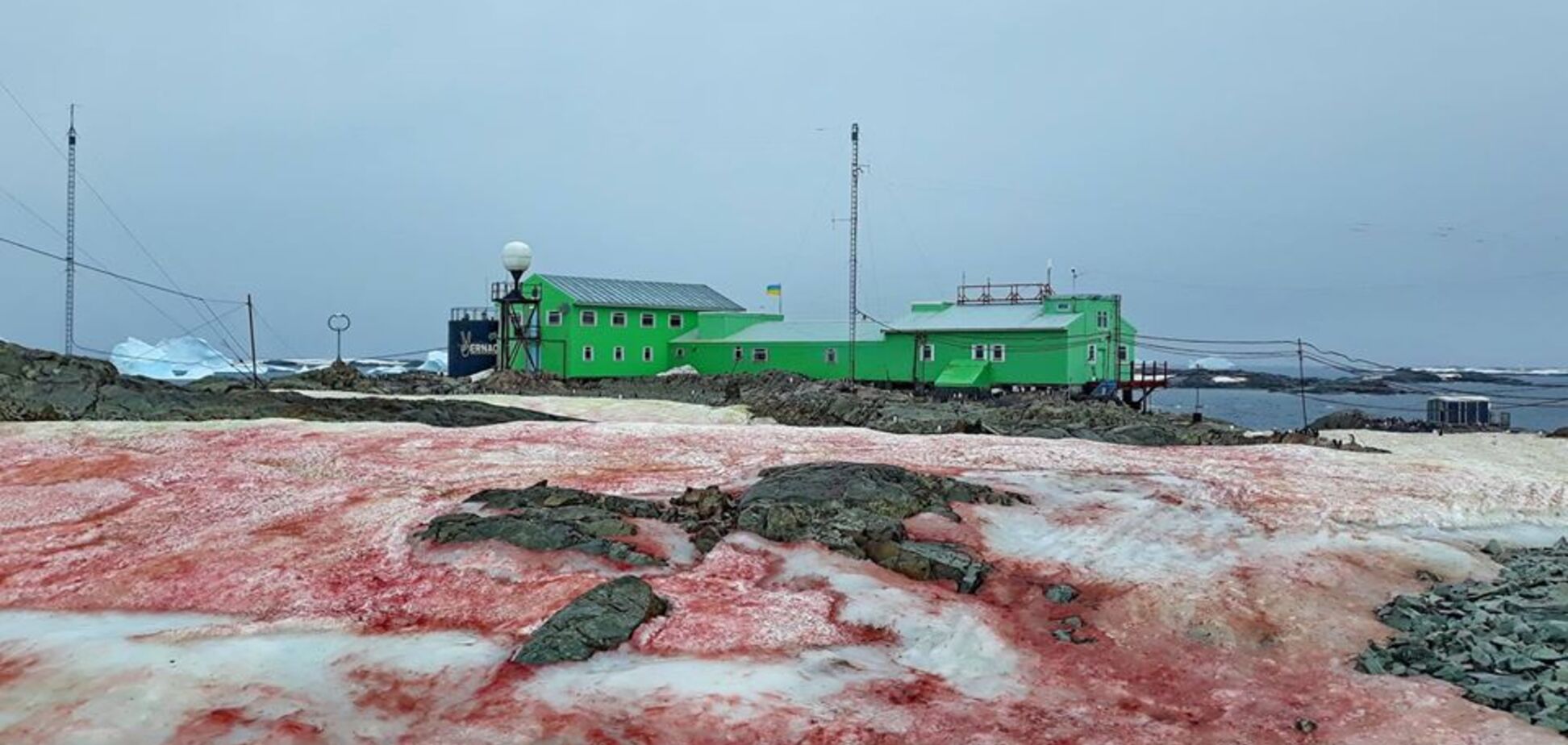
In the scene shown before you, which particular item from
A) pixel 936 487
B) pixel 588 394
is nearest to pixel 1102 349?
pixel 588 394

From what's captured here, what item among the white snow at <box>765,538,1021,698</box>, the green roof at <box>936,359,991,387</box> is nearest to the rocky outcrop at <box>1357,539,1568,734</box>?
the white snow at <box>765,538,1021,698</box>

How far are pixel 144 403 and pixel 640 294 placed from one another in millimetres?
37763

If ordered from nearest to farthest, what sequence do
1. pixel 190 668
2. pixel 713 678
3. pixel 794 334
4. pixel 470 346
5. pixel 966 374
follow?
pixel 713 678 → pixel 190 668 → pixel 966 374 → pixel 794 334 → pixel 470 346

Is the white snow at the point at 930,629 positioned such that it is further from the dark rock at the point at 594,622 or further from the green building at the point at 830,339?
the green building at the point at 830,339

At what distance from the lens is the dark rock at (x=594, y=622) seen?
9.82m

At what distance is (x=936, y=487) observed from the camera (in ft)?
51.7

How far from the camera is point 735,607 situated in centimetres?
1101

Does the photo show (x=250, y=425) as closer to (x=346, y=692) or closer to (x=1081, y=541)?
(x=346, y=692)

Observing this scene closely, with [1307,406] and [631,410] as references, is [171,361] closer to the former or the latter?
[631,410]

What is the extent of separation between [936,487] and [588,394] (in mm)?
39646

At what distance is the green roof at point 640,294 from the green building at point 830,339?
0.10 metres

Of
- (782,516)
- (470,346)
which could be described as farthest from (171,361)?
(782,516)

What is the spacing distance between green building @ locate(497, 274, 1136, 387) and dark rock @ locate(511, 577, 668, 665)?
44.6 metres

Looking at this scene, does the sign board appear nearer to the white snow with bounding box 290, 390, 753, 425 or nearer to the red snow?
the white snow with bounding box 290, 390, 753, 425
